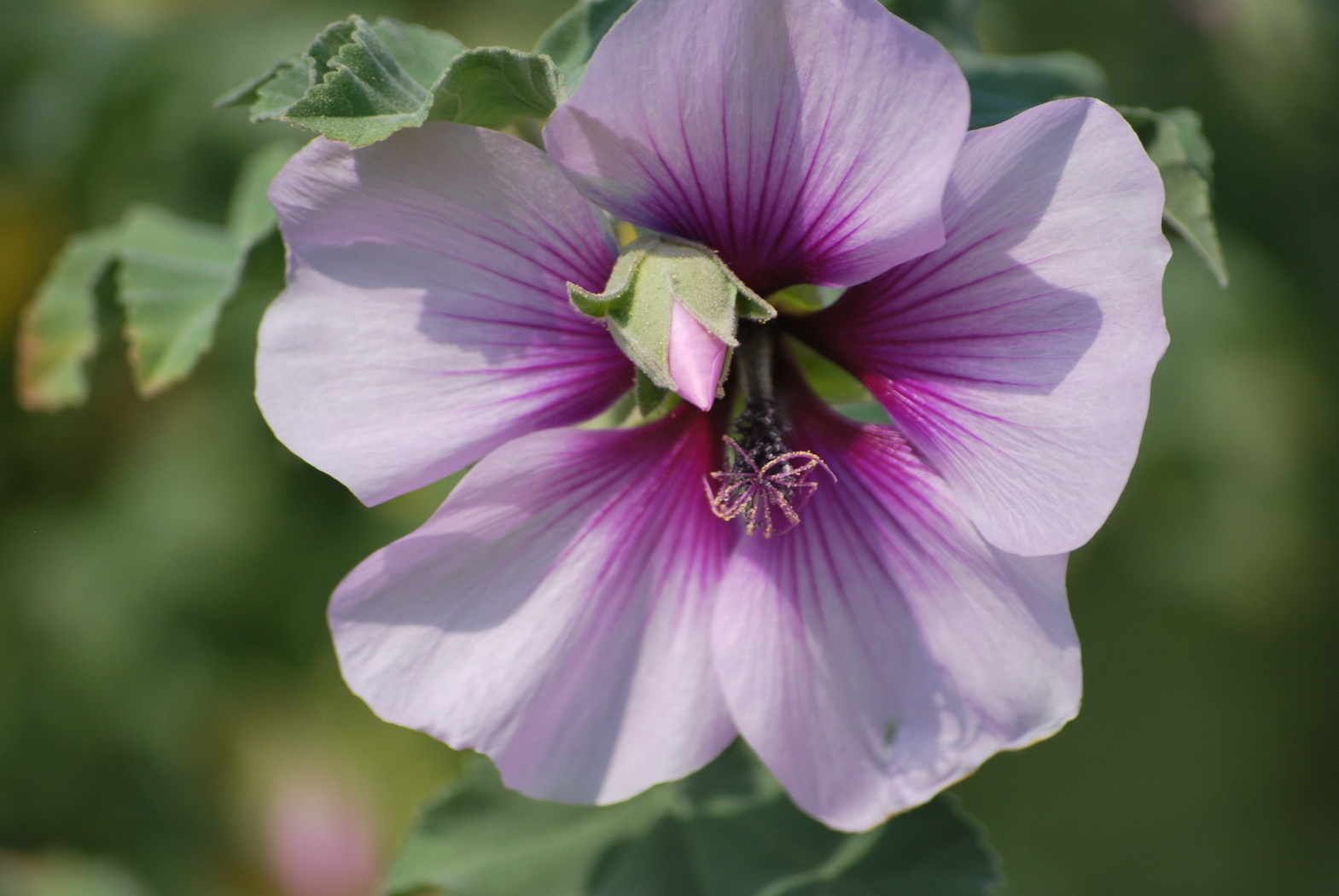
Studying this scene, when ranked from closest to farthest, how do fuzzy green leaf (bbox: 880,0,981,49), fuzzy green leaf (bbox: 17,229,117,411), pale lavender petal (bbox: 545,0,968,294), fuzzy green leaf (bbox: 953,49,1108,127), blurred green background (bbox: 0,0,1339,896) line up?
pale lavender petal (bbox: 545,0,968,294) → fuzzy green leaf (bbox: 953,49,1108,127) → fuzzy green leaf (bbox: 880,0,981,49) → fuzzy green leaf (bbox: 17,229,117,411) → blurred green background (bbox: 0,0,1339,896)

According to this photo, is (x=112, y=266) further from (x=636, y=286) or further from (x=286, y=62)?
(x=636, y=286)

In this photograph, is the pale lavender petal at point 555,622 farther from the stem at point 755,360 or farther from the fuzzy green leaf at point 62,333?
the fuzzy green leaf at point 62,333

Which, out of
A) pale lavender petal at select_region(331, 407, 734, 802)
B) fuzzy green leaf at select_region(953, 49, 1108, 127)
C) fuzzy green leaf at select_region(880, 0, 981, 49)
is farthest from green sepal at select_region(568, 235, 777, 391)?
fuzzy green leaf at select_region(880, 0, 981, 49)

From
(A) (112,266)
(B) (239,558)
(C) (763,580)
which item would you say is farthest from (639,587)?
(B) (239,558)

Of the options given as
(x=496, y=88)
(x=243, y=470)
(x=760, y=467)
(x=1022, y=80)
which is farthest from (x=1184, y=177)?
(x=243, y=470)

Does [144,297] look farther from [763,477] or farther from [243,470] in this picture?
[243,470]

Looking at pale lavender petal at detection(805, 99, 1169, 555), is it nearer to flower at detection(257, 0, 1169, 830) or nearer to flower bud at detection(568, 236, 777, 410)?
flower at detection(257, 0, 1169, 830)

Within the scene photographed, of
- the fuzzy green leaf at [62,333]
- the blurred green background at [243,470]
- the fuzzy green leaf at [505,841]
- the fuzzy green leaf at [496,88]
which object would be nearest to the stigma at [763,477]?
the fuzzy green leaf at [496,88]
